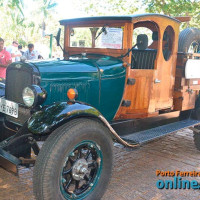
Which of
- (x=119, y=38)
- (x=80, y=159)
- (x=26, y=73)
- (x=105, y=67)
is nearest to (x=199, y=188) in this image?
(x=80, y=159)

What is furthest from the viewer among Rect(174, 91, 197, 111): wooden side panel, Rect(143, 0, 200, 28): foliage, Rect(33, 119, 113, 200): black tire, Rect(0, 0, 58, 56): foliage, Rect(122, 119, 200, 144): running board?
Rect(143, 0, 200, 28): foliage

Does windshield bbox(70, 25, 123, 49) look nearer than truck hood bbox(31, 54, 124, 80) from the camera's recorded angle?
No

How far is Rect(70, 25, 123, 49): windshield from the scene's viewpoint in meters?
3.39

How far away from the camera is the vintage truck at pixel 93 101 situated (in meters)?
2.31

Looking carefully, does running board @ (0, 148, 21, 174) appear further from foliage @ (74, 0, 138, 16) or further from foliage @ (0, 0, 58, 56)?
foliage @ (74, 0, 138, 16)

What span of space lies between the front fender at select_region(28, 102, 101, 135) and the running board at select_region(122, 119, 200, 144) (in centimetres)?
86

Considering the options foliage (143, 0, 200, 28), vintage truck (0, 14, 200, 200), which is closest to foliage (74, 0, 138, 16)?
foliage (143, 0, 200, 28)

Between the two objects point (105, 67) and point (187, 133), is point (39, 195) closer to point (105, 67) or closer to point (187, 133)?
point (105, 67)

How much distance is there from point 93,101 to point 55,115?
906 mm

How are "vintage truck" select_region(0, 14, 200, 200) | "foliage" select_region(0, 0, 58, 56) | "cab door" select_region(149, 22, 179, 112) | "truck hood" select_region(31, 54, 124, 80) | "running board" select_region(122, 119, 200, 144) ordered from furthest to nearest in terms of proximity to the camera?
"foliage" select_region(0, 0, 58, 56), "cab door" select_region(149, 22, 179, 112), "running board" select_region(122, 119, 200, 144), "truck hood" select_region(31, 54, 124, 80), "vintage truck" select_region(0, 14, 200, 200)

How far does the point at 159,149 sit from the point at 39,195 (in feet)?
9.48

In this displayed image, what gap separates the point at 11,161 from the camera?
2.25m

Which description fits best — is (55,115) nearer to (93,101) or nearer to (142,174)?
(93,101)

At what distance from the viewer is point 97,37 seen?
361 centimetres
